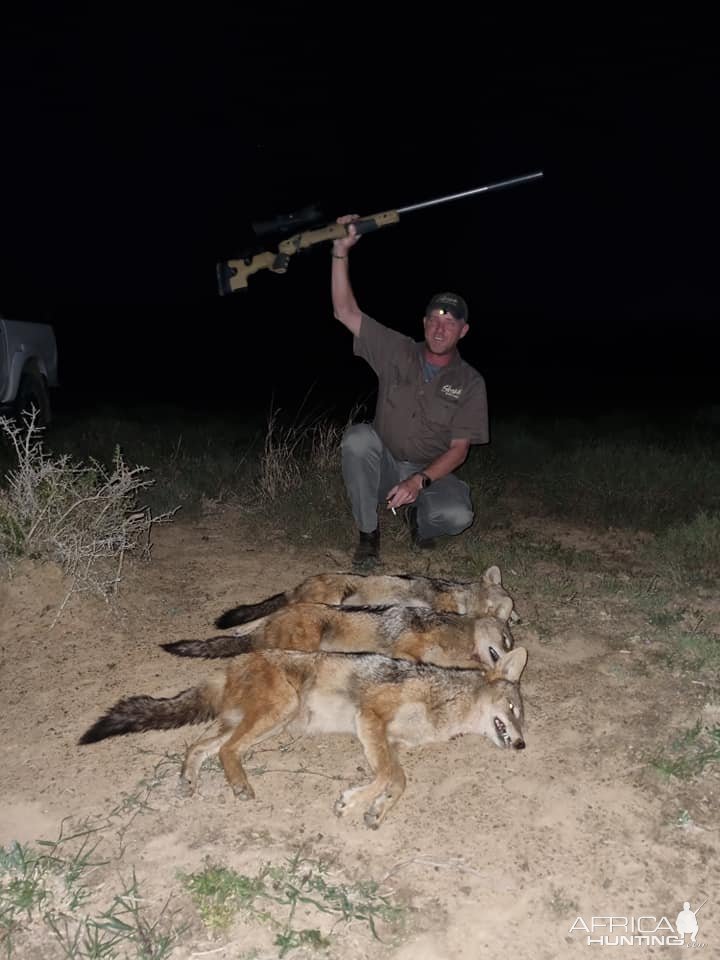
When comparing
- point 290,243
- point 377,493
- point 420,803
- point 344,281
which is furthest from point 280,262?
point 420,803

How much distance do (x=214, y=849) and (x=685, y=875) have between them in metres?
1.91

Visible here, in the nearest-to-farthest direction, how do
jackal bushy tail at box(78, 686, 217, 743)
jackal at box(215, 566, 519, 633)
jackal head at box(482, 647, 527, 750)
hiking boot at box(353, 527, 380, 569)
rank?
jackal bushy tail at box(78, 686, 217, 743) → jackal head at box(482, 647, 527, 750) → jackal at box(215, 566, 519, 633) → hiking boot at box(353, 527, 380, 569)

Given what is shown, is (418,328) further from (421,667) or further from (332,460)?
(421,667)

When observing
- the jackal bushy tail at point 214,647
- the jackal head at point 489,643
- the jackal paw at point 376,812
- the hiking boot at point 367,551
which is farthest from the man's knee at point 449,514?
the jackal paw at point 376,812

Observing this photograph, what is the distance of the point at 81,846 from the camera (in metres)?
3.18

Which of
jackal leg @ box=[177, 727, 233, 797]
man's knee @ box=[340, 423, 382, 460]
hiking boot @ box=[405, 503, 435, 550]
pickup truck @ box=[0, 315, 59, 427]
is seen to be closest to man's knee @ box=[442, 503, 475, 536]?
hiking boot @ box=[405, 503, 435, 550]

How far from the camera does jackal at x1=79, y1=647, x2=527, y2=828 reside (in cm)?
386

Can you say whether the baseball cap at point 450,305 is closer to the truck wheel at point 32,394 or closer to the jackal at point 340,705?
the jackal at point 340,705

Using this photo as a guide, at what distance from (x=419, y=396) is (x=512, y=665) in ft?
9.83

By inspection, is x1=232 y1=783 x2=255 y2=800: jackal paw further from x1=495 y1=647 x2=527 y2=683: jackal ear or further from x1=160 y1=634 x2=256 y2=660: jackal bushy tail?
x1=495 y1=647 x2=527 y2=683: jackal ear

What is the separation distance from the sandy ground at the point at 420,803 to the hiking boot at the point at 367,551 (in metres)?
1.62

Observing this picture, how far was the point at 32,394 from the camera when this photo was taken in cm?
1035

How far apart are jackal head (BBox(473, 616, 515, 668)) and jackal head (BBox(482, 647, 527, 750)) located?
0.51m

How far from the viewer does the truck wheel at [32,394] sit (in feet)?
32.8
